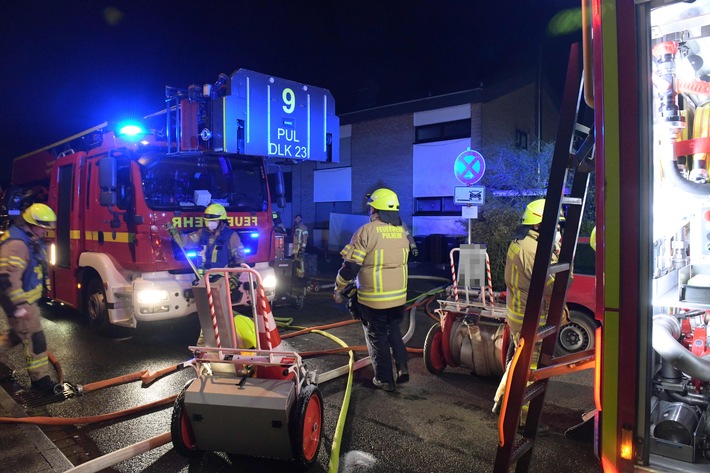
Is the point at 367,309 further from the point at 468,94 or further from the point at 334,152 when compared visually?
the point at 468,94

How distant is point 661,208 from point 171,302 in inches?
223

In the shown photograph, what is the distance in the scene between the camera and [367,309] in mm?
4977

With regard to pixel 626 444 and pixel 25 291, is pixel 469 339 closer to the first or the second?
pixel 626 444

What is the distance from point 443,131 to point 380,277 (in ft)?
51.6

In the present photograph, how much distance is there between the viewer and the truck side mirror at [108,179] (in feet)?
20.7

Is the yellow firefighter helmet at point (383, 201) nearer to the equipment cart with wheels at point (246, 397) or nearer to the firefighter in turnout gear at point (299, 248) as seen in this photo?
the equipment cart with wheels at point (246, 397)

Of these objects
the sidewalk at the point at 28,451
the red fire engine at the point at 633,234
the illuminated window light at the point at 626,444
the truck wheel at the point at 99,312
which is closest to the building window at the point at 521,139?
the truck wheel at the point at 99,312

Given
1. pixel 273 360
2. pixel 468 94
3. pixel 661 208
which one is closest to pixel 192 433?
pixel 273 360

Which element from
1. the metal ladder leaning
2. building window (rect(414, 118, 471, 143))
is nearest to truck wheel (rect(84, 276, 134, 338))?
the metal ladder leaning

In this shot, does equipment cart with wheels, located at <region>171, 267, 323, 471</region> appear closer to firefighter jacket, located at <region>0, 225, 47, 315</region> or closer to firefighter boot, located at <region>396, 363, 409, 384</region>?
firefighter boot, located at <region>396, 363, 409, 384</region>

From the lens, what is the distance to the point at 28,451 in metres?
3.79

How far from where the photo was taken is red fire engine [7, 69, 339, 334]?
6.22 meters

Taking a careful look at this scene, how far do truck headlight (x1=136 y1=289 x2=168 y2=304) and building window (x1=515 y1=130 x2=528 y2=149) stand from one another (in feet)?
58.2

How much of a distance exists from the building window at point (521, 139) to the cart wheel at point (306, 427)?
19255 mm
